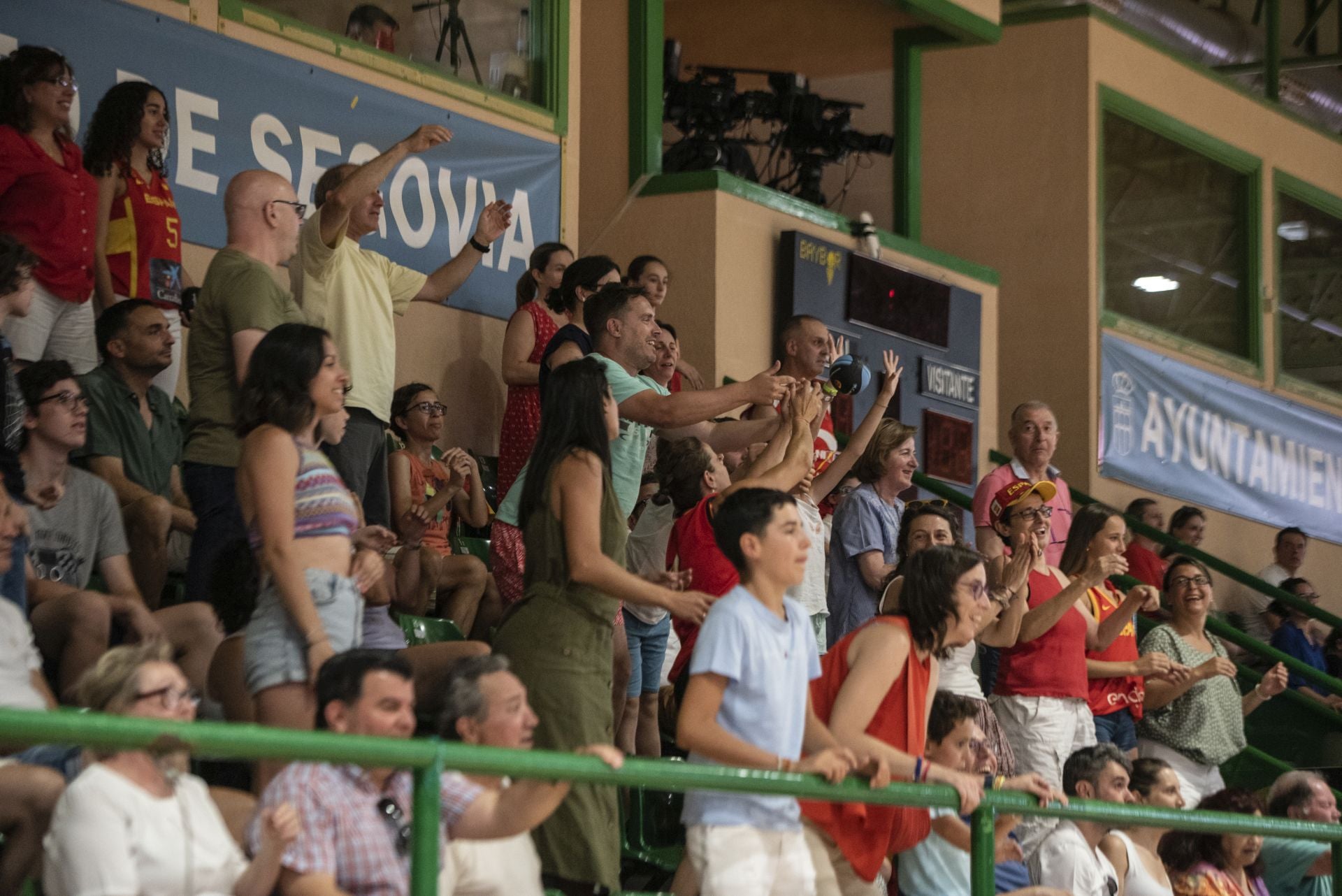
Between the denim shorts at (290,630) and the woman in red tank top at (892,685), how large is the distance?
3.68 ft

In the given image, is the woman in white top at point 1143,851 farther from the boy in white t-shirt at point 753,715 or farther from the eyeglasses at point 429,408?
the eyeglasses at point 429,408

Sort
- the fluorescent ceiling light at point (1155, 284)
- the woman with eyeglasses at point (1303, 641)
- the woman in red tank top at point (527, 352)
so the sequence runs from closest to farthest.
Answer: the woman in red tank top at point (527, 352)
the woman with eyeglasses at point (1303, 641)
the fluorescent ceiling light at point (1155, 284)

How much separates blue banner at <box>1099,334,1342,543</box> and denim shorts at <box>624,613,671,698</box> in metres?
7.13

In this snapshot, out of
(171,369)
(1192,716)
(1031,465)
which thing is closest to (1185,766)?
(1192,716)

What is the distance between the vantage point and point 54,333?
611 centimetres

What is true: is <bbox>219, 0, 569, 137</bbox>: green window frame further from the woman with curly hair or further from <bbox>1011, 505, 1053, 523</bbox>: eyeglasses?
<bbox>1011, 505, 1053, 523</bbox>: eyeglasses

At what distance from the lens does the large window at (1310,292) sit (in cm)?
1493

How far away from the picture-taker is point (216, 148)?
24.0 ft

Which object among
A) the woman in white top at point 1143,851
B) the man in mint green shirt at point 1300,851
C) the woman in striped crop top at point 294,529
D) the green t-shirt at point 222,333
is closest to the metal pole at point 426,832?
the woman in striped crop top at point 294,529

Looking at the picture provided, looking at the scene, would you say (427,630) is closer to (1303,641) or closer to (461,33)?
(461,33)

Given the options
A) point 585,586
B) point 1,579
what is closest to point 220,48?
point 1,579

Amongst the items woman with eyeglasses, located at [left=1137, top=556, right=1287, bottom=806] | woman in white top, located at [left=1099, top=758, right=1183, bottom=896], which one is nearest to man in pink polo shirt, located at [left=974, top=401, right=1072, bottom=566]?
woman with eyeglasses, located at [left=1137, top=556, right=1287, bottom=806]

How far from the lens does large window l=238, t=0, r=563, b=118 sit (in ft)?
25.9

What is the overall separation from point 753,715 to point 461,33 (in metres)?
5.28
